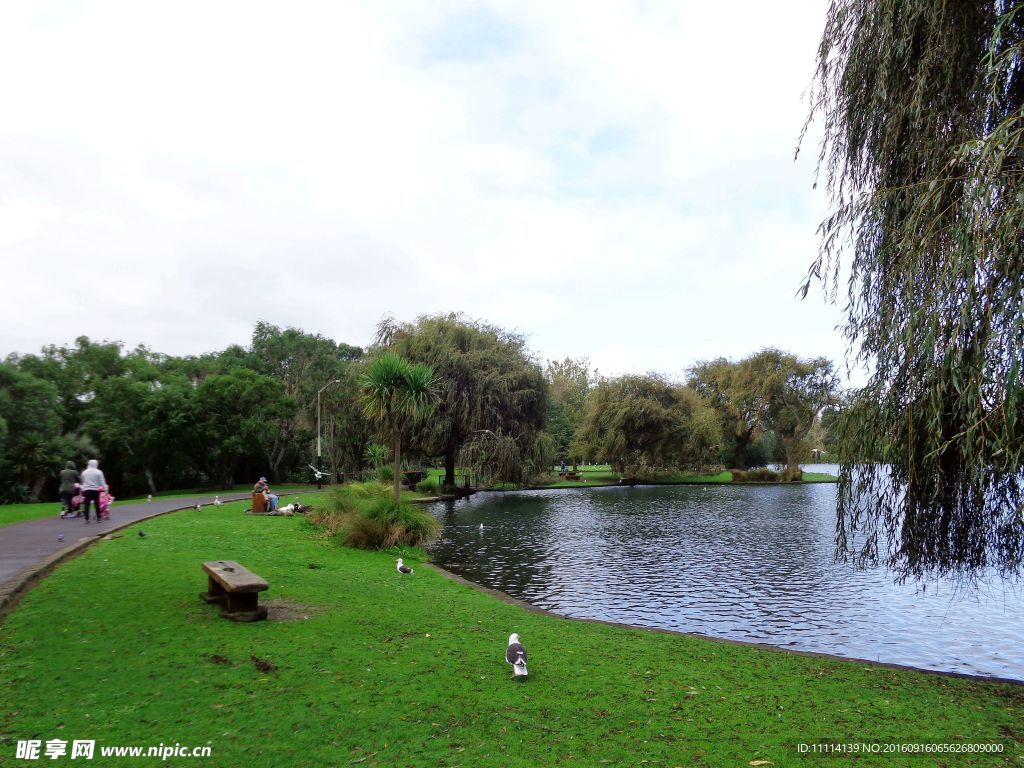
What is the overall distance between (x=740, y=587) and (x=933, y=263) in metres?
9.48

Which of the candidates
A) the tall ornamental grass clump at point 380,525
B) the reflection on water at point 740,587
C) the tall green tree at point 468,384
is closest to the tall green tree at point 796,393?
the tall green tree at point 468,384

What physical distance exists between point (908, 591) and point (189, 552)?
14996 mm

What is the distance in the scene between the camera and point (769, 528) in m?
24.2

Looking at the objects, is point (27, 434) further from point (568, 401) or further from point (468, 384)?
point (568, 401)

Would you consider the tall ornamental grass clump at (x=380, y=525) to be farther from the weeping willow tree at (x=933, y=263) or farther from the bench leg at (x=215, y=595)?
the weeping willow tree at (x=933, y=263)

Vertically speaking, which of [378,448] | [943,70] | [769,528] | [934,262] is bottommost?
[769,528]

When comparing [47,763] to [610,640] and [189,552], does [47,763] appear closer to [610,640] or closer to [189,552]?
[610,640]

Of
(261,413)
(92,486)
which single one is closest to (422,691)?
(92,486)

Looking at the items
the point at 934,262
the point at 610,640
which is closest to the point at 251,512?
the point at 610,640

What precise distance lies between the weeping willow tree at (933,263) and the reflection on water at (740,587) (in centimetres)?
323

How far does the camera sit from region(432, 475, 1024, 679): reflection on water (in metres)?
10.2

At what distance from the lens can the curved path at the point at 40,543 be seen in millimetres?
8344

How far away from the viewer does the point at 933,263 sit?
6.32 meters

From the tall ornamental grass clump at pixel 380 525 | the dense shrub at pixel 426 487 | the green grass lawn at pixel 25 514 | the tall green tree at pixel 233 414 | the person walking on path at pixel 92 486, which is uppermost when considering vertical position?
the tall green tree at pixel 233 414
